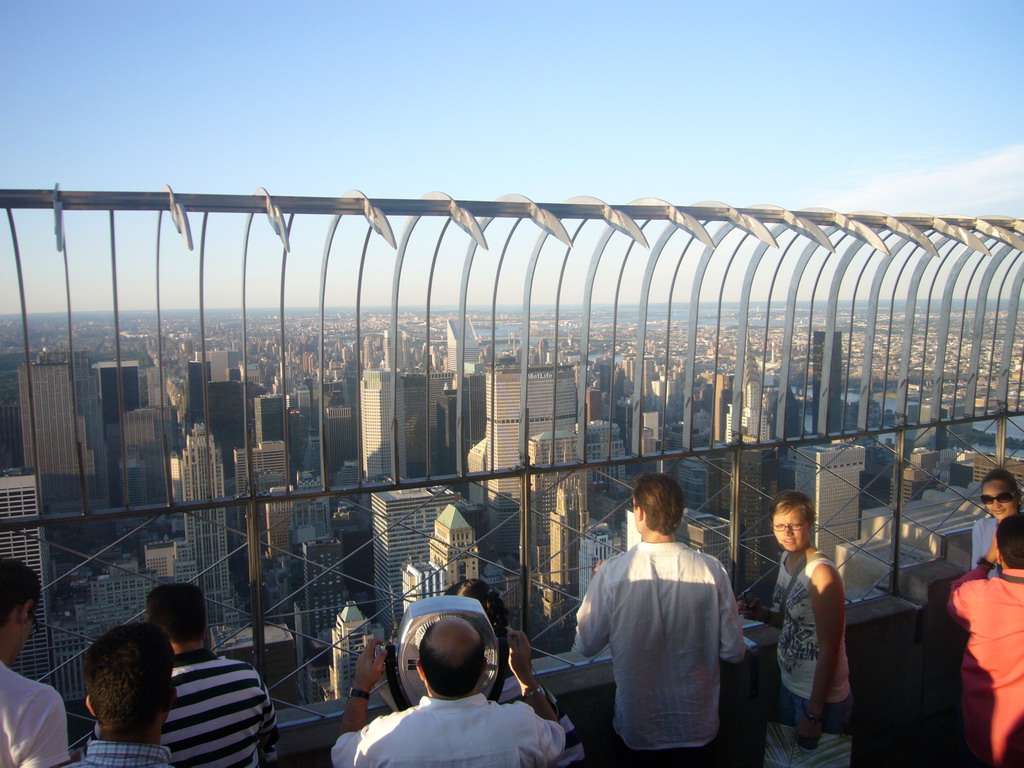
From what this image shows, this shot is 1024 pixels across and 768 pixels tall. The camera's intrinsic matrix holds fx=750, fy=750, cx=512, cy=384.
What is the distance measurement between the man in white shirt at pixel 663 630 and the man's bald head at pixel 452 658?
110cm

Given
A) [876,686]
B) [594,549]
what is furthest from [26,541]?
[876,686]

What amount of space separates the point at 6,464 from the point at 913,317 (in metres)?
5.56

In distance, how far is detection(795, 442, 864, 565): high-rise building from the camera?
5305mm

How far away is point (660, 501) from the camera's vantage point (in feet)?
10.3

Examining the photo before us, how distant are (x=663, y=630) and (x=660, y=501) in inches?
21.5

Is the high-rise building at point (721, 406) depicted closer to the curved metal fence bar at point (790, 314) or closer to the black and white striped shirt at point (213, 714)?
the curved metal fence bar at point (790, 314)

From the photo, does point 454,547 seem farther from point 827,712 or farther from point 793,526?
point 827,712

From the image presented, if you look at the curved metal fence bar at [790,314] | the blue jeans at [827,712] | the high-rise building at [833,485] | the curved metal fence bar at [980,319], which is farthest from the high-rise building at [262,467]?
the curved metal fence bar at [980,319]

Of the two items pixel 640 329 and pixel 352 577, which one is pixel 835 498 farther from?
pixel 352 577

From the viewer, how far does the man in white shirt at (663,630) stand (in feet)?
10.3

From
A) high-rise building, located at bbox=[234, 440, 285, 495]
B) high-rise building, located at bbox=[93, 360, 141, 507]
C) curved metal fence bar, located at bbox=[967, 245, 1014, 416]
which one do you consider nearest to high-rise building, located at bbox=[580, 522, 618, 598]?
high-rise building, located at bbox=[234, 440, 285, 495]

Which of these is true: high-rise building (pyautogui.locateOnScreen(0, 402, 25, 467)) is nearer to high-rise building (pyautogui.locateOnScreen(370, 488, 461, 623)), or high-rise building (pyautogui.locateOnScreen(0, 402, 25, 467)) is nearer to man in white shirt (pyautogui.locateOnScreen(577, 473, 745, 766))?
high-rise building (pyautogui.locateOnScreen(370, 488, 461, 623))

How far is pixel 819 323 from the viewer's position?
5.04m

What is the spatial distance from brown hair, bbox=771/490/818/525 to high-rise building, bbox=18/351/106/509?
3071 millimetres
